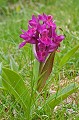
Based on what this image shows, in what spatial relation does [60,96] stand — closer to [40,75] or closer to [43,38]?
[40,75]

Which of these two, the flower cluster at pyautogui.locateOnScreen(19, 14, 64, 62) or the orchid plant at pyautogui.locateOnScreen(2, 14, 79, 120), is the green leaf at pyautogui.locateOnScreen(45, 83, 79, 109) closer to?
the orchid plant at pyautogui.locateOnScreen(2, 14, 79, 120)

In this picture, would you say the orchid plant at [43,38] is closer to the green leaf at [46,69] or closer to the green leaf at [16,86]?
the green leaf at [46,69]

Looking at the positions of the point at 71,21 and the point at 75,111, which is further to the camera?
the point at 71,21

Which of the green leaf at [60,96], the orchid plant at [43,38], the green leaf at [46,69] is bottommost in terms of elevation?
the green leaf at [60,96]

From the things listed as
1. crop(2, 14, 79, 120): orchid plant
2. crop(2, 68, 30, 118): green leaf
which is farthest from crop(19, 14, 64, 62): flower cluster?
crop(2, 68, 30, 118): green leaf

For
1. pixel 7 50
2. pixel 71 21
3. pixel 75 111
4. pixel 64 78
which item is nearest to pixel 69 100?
pixel 75 111

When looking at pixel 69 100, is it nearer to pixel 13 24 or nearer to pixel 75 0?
pixel 13 24

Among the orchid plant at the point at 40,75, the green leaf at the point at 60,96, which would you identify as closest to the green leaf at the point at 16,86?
the orchid plant at the point at 40,75
